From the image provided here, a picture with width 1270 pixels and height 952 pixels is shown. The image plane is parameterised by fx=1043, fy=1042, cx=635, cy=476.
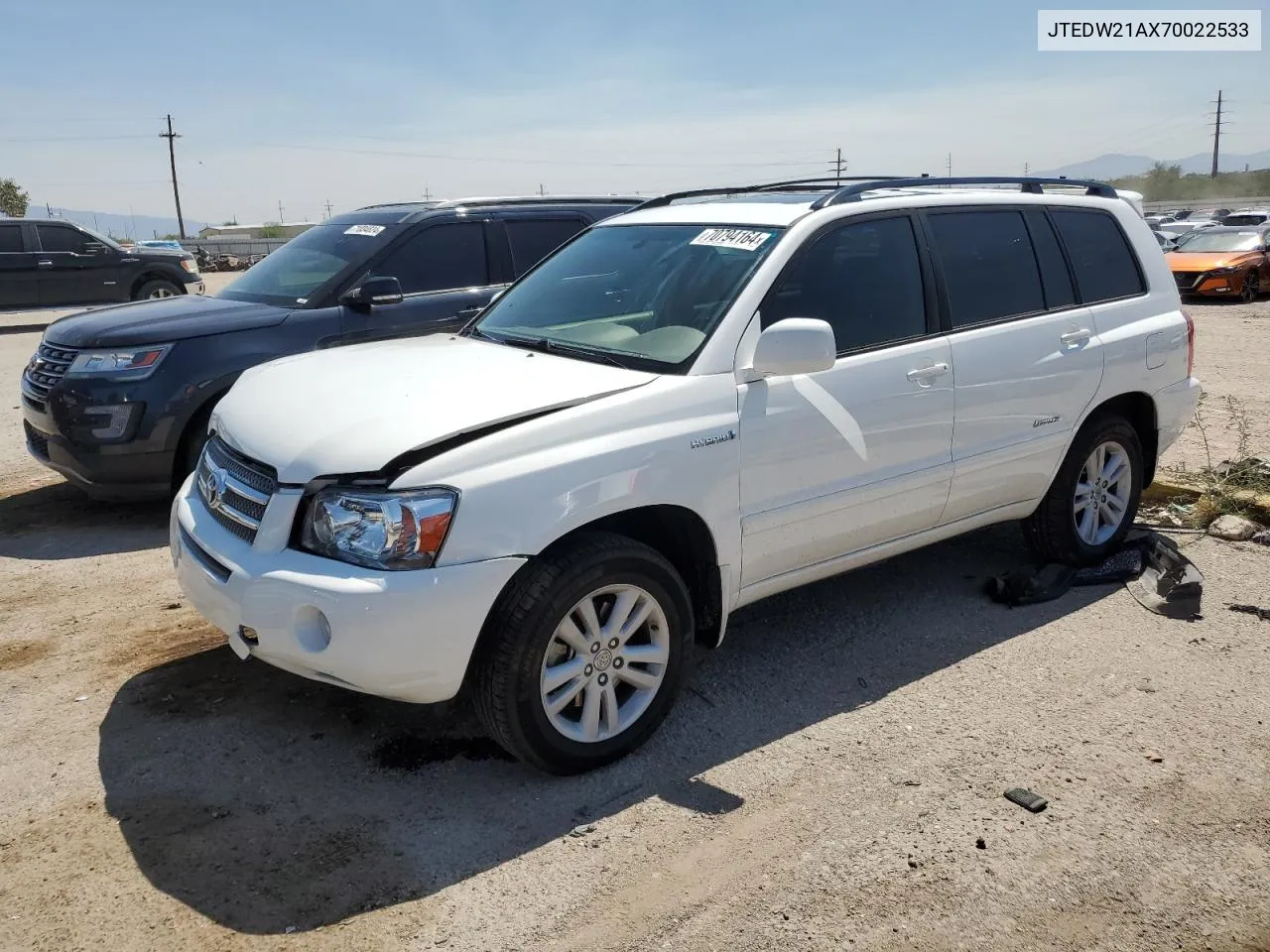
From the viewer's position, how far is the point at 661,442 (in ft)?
11.5

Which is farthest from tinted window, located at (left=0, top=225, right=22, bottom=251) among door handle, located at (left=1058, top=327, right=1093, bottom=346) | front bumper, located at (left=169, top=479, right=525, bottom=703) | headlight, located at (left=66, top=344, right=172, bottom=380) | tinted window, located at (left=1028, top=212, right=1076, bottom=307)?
door handle, located at (left=1058, top=327, right=1093, bottom=346)

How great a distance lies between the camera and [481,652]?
3293mm

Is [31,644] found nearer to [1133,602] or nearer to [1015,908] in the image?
[1015,908]

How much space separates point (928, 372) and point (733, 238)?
97 centimetres

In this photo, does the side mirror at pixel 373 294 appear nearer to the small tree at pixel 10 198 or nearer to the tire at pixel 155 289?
the tire at pixel 155 289

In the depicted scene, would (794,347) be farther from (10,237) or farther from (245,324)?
(10,237)

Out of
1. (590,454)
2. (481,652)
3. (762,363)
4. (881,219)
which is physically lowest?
(481,652)

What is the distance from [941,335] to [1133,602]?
1.75 meters

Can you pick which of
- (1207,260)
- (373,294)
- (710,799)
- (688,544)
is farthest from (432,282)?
(1207,260)

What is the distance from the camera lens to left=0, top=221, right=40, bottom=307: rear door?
687 inches

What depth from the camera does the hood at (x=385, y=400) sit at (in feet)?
10.7

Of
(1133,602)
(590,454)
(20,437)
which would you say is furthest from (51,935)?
(20,437)

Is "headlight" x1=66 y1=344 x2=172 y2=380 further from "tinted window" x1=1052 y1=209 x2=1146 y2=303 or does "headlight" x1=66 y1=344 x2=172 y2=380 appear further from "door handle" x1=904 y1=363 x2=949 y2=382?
"tinted window" x1=1052 y1=209 x2=1146 y2=303

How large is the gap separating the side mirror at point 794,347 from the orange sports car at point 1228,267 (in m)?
19.4
